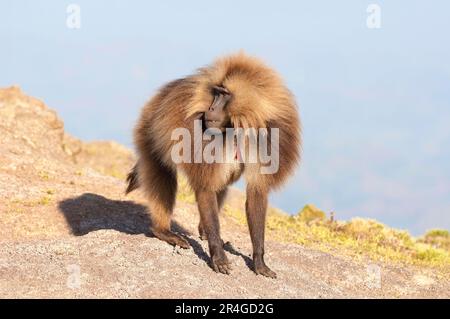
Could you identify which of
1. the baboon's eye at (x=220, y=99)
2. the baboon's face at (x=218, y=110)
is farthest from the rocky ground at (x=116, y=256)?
the baboon's eye at (x=220, y=99)

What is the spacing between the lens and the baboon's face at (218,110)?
26.7 feet

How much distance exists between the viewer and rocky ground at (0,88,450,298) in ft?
27.2

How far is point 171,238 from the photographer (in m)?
9.89

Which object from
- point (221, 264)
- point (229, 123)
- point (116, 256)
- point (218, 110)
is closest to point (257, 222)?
point (221, 264)

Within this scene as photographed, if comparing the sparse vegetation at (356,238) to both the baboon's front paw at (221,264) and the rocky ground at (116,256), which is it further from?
the baboon's front paw at (221,264)

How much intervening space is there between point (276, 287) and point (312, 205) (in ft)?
38.0

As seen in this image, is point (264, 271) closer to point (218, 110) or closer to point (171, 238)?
point (171, 238)

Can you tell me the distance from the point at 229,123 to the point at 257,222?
140cm

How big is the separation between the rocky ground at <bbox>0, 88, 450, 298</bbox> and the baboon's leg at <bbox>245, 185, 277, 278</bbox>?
157 millimetres

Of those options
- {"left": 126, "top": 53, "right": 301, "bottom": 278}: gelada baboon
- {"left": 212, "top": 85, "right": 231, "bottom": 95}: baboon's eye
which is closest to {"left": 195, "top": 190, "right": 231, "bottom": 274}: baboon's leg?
{"left": 126, "top": 53, "right": 301, "bottom": 278}: gelada baboon

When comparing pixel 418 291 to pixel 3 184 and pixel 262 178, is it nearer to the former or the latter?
pixel 262 178

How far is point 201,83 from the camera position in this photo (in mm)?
8523

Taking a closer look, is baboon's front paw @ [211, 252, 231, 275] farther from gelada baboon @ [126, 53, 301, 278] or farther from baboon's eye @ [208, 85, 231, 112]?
baboon's eye @ [208, 85, 231, 112]

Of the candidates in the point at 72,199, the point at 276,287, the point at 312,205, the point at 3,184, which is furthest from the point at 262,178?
the point at 312,205
